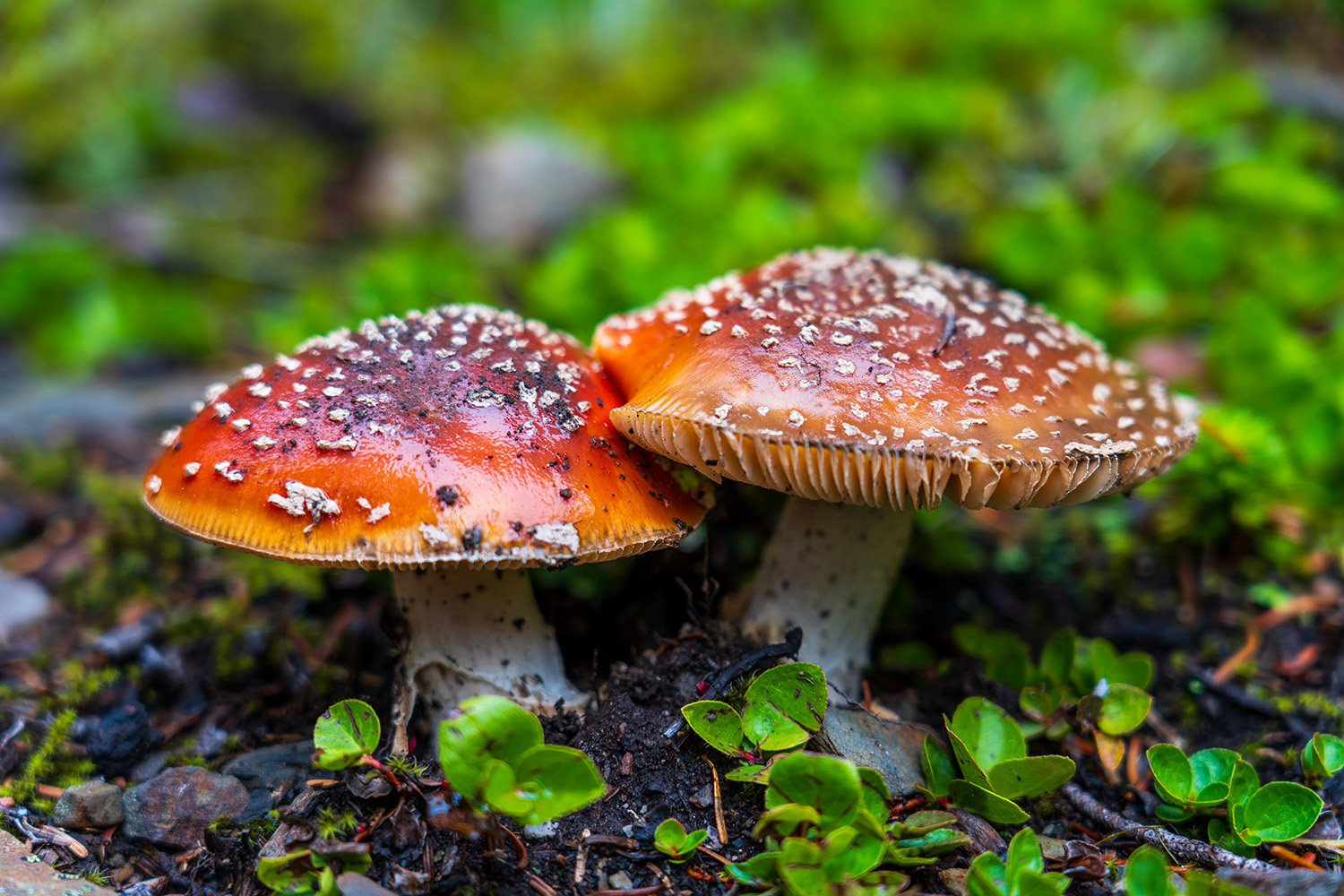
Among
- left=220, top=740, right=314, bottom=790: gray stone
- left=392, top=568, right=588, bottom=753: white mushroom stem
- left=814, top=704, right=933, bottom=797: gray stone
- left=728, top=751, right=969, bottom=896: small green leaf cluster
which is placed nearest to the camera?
left=728, top=751, right=969, bottom=896: small green leaf cluster

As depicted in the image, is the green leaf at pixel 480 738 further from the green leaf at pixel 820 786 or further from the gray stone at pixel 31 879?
the gray stone at pixel 31 879

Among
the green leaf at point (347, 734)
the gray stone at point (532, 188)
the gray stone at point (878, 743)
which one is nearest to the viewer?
the green leaf at point (347, 734)

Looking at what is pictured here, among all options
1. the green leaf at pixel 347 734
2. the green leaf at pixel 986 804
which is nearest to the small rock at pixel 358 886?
the green leaf at pixel 347 734

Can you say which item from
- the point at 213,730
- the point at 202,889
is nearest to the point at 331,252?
the point at 213,730

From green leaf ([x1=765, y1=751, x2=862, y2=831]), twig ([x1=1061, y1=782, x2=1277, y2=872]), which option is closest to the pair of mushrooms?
green leaf ([x1=765, y1=751, x2=862, y2=831])

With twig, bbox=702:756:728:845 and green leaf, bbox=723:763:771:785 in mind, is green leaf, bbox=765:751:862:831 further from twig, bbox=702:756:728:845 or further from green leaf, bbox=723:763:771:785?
twig, bbox=702:756:728:845

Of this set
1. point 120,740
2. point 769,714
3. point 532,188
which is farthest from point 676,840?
point 532,188

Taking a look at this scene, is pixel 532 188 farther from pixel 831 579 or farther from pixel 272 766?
pixel 272 766
